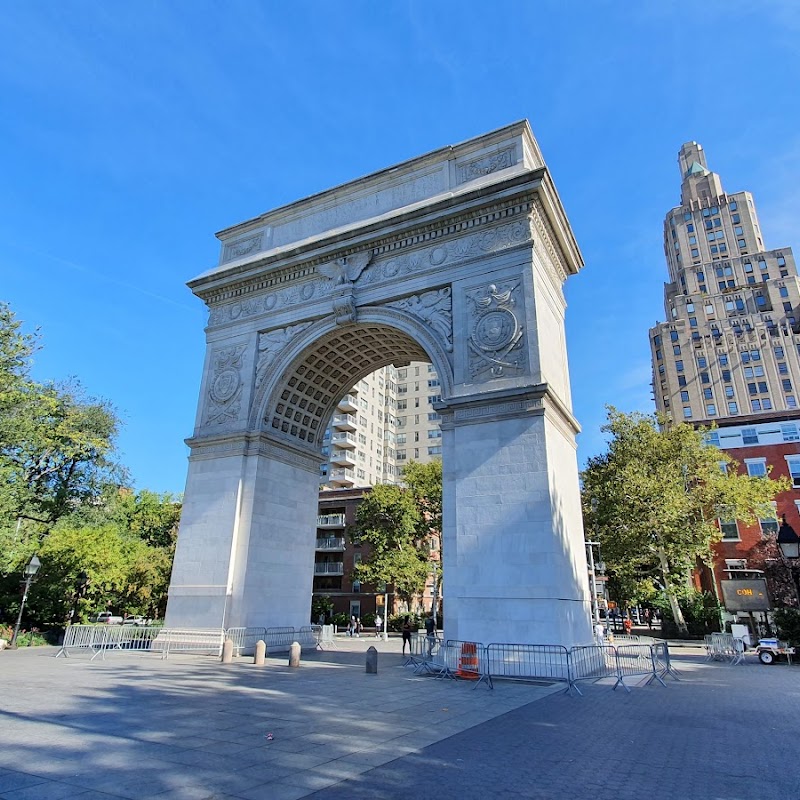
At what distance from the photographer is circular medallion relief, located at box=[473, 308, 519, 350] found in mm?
19078

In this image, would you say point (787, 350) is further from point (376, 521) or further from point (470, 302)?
point (470, 302)

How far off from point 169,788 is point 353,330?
1902 cm

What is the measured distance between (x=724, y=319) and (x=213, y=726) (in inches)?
3952

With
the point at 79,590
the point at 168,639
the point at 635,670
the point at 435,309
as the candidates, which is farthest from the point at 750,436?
the point at 79,590

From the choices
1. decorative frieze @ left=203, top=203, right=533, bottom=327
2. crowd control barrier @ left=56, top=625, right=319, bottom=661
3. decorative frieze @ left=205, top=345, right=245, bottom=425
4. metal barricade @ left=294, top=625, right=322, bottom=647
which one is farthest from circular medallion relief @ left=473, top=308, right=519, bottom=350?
metal barricade @ left=294, top=625, right=322, bottom=647

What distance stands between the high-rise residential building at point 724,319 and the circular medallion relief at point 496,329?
68633 mm

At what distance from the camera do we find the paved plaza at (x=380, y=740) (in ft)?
19.7

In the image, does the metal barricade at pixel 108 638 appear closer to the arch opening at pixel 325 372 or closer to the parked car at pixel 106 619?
the arch opening at pixel 325 372

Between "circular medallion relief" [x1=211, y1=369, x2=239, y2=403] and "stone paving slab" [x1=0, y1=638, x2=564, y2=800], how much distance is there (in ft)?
37.4

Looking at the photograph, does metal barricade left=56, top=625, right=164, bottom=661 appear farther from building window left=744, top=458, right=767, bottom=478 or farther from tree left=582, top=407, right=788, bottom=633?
building window left=744, top=458, right=767, bottom=478

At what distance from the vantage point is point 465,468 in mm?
18203

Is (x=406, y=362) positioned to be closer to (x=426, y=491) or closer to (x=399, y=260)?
(x=399, y=260)

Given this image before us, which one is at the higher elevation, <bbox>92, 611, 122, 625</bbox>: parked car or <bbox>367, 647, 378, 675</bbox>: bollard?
<bbox>92, 611, 122, 625</bbox>: parked car

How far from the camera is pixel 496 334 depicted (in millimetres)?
19297
